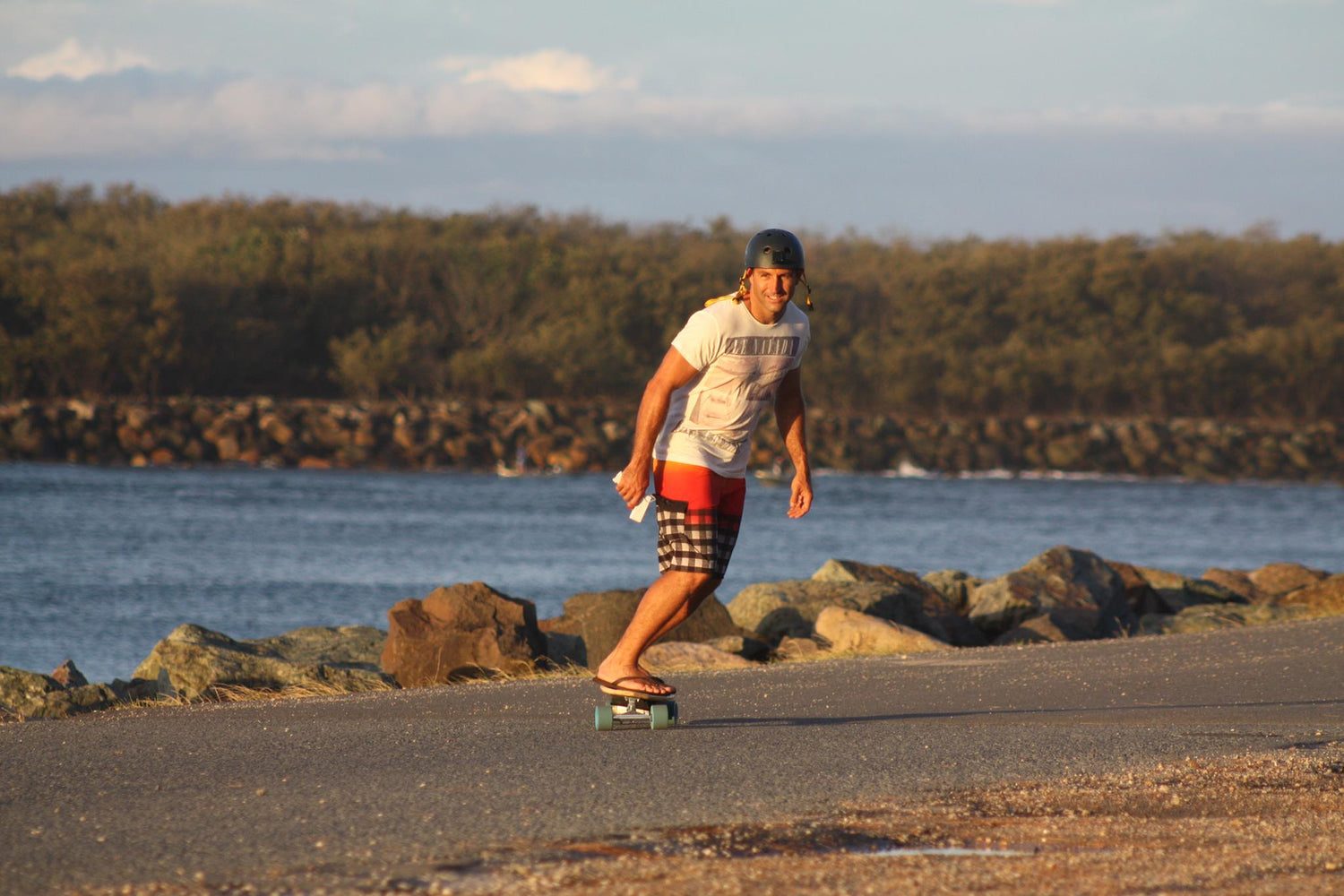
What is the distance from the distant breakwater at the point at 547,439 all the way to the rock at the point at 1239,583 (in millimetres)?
35383

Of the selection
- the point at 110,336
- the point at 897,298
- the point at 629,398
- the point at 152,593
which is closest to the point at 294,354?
the point at 110,336

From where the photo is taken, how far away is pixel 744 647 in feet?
31.3

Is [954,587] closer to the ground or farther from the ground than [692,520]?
closer to the ground

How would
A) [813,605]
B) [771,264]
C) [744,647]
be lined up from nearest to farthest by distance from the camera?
[771,264], [744,647], [813,605]

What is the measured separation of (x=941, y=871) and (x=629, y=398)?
58.3m

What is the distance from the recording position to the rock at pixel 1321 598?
13.0m

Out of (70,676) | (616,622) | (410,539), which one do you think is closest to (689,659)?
(616,622)

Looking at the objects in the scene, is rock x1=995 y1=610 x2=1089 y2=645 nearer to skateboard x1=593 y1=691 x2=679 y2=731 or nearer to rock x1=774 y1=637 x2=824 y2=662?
rock x1=774 y1=637 x2=824 y2=662

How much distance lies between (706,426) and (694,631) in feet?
15.0

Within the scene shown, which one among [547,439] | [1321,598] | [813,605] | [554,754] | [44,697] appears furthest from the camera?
[547,439]

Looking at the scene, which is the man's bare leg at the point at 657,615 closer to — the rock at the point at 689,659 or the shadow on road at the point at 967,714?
the shadow on road at the point at 967,714

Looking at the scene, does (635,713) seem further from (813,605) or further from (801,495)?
(813,605)

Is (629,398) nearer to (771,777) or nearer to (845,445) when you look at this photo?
(845,445)

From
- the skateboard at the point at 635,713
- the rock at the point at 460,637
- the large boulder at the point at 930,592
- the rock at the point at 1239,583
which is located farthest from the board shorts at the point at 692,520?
the rock at the point at 1239,583
